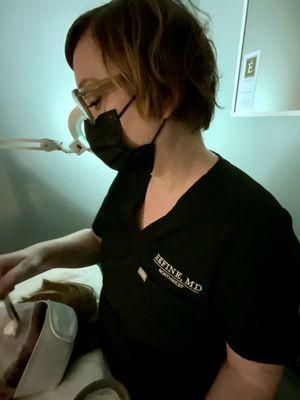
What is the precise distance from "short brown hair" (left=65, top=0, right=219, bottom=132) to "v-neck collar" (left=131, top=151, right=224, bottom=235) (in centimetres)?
13

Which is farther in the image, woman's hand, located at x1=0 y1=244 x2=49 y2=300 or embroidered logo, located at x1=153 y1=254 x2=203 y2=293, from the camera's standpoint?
woman's hand, located at x1=0 y1=244 x2=49 y2=300

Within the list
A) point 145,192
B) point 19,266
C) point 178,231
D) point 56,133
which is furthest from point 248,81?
point 19,266

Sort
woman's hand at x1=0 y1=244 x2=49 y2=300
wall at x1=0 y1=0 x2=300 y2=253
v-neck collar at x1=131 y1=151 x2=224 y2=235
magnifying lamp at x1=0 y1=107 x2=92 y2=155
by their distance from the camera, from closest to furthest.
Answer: v-neck collar at x1=131 y1=151 x2=224 y2=235
woman's hand at x1=0 y1=244 x2=49 y2=300
magnifying lamp at x1=0 y1=107 x2=92 y2=155
wall at x1=0 y1=0 x2=300 y2=253

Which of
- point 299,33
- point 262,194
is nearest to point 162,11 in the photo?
point 262,194

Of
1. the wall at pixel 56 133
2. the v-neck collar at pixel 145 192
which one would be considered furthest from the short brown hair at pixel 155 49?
the wall at pixel 56 133

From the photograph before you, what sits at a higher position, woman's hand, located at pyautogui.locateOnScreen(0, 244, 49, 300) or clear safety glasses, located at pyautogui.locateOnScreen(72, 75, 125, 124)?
clear safety glasses, located at pyautogui.locateOnScreen(72, 75, 125, 124)

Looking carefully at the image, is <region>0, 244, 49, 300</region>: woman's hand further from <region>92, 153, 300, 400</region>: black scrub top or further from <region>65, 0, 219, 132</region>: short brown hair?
<region>65, 0, 219, 132</region>: short brown hair

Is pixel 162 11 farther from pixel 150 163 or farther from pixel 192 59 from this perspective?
pixel 150 163

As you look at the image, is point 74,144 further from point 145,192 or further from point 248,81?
point 248,81

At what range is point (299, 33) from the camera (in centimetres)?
81

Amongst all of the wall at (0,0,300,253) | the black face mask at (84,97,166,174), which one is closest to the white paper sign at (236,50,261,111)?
the wall at (0,0,300,253)

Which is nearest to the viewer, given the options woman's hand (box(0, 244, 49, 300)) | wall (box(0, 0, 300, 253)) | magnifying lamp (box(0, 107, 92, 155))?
woman's hand (box(0, 244, 49, 300))

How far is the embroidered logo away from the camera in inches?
20.7

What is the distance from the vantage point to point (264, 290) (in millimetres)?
448
